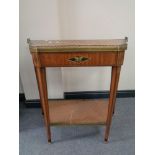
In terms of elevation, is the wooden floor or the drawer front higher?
the drawer front

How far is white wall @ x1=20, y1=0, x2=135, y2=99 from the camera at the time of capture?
1.53m

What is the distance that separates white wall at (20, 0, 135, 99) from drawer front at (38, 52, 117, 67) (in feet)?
1.35

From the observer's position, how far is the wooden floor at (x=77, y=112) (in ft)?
5.09

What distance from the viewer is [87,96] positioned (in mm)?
2025

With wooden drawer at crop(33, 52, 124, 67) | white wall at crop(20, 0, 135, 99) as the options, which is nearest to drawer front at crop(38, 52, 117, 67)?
wooden drawer at crop(33, 52, 124, 67)

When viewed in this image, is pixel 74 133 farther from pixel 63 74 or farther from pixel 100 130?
pixel 63 74

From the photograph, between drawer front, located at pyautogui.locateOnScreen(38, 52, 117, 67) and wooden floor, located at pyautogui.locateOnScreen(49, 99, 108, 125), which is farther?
wooden floor, located at pyautogui.locateOnScreen(49, 99, 108, 125)

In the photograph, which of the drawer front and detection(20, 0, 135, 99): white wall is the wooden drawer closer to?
the drawer front

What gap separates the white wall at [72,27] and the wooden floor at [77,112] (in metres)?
0.19

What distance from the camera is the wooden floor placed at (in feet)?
5.09

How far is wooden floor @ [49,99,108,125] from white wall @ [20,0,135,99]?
0.63 feet
